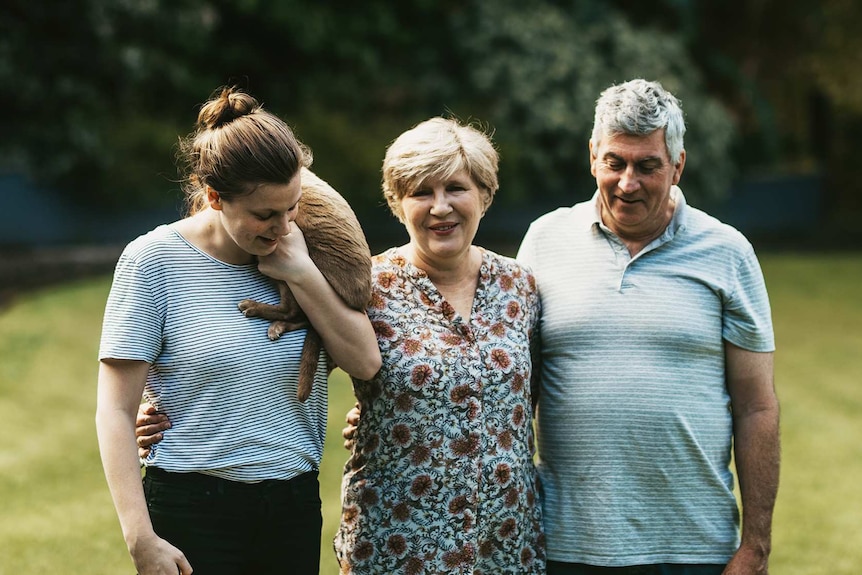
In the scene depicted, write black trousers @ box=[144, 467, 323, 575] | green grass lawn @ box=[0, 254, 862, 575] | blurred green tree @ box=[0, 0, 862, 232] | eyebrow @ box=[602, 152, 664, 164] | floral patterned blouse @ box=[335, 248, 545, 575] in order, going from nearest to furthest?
1. black trousers @ box=[144, 467, 323, 575]
2. floral patterned blouse @ box=[335, 248, 545, 575]
3. eyebrow @ box=[602, 152, 664, 164]
4. green grass lawn @ box=[0, 254, 862, 575]
5. blurred green tree @ box=[0, 0, 862, 232]

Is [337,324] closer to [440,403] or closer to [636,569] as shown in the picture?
[440,403]

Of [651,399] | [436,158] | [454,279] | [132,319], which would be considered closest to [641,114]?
[436,158]

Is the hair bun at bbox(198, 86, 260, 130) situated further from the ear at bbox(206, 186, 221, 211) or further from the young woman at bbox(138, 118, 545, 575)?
the young woman at bbox(138, 118, 545, 575)

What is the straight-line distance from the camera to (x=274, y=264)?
2.74 metres

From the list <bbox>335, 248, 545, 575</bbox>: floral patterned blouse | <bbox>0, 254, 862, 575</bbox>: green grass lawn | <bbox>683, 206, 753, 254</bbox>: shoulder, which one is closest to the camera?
Result: <bbox>335, 248, 545, 575</bbox>: floral patterned blouse

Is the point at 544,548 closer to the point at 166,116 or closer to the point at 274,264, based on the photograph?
the point at 274,264

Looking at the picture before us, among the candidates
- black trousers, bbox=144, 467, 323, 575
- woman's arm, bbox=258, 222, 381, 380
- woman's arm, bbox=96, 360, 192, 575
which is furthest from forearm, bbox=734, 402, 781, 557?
woman's arm, bbox=96, 360, 192, 575

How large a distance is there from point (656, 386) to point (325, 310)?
1.02 metres

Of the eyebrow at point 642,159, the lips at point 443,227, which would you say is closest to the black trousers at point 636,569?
the lips at point 443,227

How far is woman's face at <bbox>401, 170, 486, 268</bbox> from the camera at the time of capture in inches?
117

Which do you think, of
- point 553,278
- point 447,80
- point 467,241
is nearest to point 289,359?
point 467,241

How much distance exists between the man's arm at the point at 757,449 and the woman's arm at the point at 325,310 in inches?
43.6

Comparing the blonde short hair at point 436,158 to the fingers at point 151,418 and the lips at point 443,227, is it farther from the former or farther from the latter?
the fingers at point 151,418

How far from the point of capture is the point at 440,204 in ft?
9.74
